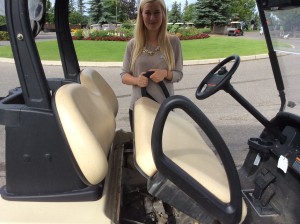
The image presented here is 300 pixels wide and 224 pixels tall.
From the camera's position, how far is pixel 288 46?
83.7 inches

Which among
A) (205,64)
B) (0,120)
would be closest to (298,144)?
(0,120)

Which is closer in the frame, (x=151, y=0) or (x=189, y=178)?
(x=189, y=178)

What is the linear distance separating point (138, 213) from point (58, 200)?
1.93 ft

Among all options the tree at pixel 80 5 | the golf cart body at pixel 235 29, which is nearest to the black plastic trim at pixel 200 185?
the tree at pixel 80 5

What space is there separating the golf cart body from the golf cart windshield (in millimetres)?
32140

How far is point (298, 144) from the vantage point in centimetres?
205

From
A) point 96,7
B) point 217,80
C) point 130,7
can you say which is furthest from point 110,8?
point 217,80

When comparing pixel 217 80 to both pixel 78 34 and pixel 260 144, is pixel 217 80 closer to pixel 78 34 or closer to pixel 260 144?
pixel 260 144

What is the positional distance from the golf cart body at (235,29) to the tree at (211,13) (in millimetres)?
2274

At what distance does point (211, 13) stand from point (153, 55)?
27.0m

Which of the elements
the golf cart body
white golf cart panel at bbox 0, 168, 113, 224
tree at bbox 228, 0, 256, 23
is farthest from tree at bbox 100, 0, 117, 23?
the golf cart body

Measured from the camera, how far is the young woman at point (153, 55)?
2717 millimetres

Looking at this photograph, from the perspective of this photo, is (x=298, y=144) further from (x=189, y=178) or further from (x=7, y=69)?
(x=7, y=69)

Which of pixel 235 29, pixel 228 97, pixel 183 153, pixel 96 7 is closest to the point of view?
pixel 183 153
